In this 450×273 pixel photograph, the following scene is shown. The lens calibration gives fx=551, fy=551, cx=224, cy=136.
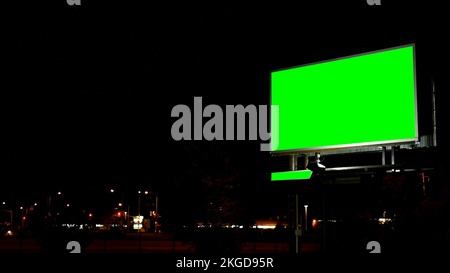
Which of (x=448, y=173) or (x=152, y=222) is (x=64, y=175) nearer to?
(x=152, y=222)

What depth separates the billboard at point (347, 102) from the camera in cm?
841

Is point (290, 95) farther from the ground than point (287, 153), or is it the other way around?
point (290, 95)

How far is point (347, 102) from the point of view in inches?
358

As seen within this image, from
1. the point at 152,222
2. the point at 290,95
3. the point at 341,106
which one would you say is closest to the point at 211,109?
the point at 290,95

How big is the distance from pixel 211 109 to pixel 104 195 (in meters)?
68.0

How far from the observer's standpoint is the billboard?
841 cm

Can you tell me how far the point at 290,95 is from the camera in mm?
9914

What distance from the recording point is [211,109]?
10727mm
